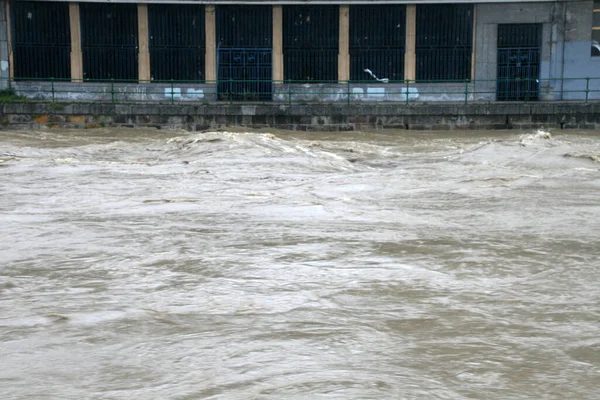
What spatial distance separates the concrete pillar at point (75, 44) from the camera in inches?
1027

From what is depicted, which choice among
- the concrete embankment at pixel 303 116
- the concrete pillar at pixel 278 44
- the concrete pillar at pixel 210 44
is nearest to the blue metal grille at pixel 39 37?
the concrete embankment at pixel 303 116

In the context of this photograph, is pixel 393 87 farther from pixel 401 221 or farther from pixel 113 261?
pixel 113 261

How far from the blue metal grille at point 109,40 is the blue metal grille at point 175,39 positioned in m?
0.62

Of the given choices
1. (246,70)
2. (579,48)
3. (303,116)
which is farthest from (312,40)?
(579,48)

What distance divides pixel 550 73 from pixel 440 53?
357 centimetres

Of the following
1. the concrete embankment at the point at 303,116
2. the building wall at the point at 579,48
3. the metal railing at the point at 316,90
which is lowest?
the concrete embankment at the point at 303,116

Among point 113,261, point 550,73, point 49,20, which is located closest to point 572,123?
point 550,73

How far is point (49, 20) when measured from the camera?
26141 millimetres

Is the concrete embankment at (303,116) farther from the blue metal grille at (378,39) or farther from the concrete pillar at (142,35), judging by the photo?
the blue metal grille at (378,39)

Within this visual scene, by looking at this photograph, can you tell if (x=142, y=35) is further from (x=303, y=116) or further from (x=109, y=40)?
(x=303, y=116)

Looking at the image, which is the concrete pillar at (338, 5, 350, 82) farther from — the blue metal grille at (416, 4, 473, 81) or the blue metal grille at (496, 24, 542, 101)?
the blue metal grille at (496, 24, 542, 101)

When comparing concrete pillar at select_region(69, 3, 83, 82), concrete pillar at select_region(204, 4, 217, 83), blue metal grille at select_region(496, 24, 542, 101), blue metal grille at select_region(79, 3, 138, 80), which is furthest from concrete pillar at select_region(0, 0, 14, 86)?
blue metal grille at select_region(496, 24, 542, 101)

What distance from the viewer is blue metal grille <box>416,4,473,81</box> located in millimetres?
26438

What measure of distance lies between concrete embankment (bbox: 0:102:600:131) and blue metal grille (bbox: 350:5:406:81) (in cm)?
421
